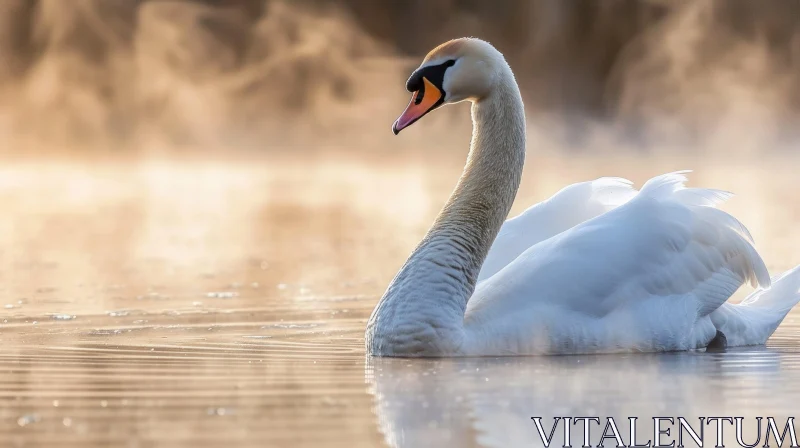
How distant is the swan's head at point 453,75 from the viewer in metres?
7.43

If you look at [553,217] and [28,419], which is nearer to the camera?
[28,419]

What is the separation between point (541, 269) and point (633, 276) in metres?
0.41

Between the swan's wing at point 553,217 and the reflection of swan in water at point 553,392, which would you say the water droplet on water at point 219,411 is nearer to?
the reflection of swan in water at point 553,392

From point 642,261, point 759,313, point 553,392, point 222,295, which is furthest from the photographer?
point 222,295

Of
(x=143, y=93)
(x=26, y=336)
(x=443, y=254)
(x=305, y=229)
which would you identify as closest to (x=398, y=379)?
(x=443, y=254)

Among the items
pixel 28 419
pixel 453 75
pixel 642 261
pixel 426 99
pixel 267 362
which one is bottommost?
pixel 28 419

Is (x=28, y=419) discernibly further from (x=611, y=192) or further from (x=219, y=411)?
(x=611, y=192)

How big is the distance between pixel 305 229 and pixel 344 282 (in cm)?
541

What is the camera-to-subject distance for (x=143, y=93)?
35.1 m

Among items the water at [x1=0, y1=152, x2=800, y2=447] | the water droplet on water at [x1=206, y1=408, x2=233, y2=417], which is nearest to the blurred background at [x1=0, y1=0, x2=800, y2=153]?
the water at [x1=0, y1=152, x2=800, y2=447]

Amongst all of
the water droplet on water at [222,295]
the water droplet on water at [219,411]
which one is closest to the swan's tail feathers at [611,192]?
the water droplet on water at [222,295]

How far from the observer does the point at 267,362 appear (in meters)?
6.82

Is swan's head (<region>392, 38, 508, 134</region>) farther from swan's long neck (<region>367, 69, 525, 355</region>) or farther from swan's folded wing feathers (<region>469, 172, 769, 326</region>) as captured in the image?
swan's folded wing feathers (<region>469, 172, 769, 326</region>)

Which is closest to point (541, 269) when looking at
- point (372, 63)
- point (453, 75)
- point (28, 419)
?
point (453, 75)
